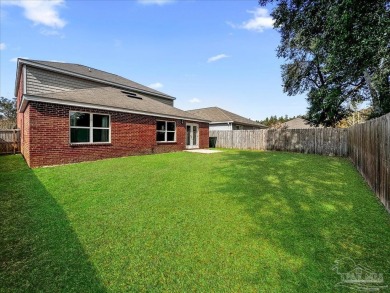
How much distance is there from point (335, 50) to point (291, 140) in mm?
7827

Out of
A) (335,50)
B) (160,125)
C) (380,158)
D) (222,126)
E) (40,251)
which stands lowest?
(40,251)

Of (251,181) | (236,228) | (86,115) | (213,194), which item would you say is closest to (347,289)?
(236,228)

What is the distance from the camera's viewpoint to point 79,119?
33.3ft

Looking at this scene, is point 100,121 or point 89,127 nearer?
point 89,127

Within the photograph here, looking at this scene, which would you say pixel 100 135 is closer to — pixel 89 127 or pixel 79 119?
pixel 89 127

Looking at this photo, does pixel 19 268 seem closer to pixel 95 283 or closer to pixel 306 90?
pixel 95 283

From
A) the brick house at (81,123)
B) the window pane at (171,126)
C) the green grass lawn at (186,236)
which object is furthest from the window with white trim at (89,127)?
the window pane at (171,126)

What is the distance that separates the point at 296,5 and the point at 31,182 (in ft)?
54.7

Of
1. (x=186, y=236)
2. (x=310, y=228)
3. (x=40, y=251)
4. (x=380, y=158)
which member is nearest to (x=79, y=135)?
(x=40, y=251)

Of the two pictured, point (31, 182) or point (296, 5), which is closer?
point (31, 182)

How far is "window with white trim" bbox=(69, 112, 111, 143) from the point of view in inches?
391

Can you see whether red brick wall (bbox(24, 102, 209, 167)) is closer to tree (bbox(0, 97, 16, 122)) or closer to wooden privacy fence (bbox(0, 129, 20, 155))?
wooden privacy fence (bbox(0, 129, 20, 155))

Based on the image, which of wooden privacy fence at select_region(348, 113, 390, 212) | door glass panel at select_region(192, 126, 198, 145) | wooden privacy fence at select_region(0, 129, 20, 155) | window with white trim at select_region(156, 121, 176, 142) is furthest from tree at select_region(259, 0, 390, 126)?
wooden privacy fence at select_region(0, 129, 20, 155)

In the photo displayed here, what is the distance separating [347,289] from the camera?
2.20m
